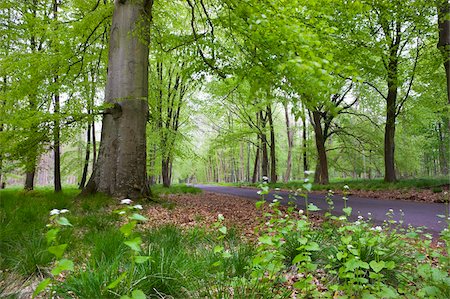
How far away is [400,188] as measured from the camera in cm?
1150

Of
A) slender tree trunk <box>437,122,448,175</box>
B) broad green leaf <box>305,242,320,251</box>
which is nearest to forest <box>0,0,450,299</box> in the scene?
broad green leaf <box>305,242,320,251</box>

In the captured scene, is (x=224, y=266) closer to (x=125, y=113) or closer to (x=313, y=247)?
(x=313, y=247)

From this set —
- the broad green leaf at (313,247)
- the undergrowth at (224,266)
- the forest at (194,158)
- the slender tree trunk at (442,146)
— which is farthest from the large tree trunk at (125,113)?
the slender tree trunk at (442,146)

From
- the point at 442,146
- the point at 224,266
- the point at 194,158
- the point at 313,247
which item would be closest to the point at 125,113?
the point at 224,266

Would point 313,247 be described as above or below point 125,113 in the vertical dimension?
below

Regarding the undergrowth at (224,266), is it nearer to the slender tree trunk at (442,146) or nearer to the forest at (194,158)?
the forest at (194,158)

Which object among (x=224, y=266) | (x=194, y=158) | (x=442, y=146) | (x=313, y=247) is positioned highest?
(x=442, y=146)

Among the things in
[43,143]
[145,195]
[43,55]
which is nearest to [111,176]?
[145,195]

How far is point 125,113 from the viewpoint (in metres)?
6.80

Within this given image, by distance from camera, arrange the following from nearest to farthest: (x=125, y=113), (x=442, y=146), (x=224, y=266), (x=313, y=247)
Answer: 1. (x=313, y=247)
2. (x=224, y=266)
3. (x=125, y=113)
4. (x=442, y=146)

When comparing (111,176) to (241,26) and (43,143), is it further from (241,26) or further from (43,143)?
(241,26)

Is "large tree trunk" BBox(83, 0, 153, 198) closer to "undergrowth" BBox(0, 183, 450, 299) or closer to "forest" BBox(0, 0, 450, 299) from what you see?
"forest" BBox(0, 0, 450, 299)

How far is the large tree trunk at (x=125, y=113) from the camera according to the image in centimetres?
660

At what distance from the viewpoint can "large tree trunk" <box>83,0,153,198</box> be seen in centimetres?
660
